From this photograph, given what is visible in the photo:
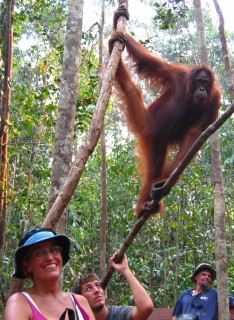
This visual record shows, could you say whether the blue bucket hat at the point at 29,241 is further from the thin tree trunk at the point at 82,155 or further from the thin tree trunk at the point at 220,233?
the thin tree trunk at the point at 220,233

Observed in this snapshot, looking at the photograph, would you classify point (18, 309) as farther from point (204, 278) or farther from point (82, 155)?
point (204, 278)

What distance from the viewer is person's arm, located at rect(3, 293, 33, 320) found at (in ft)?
4.89

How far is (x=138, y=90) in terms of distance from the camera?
12.5 ft

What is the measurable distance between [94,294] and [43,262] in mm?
676

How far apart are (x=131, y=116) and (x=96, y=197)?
5.53m

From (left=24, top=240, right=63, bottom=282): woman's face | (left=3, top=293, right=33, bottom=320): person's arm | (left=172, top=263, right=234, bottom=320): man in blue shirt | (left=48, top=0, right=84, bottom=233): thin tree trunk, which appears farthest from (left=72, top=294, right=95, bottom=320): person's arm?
(left=172, top=263, right=234, bottom=320): man in blue shirt

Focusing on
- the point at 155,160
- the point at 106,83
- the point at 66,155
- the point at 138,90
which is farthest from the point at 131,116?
the point at 106,83

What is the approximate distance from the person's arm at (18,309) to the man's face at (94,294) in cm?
75

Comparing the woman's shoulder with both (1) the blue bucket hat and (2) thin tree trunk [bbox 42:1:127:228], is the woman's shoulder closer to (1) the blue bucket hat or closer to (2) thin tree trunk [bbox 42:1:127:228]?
(1) the blue bucket hat

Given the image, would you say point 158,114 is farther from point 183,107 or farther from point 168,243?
point 168,243

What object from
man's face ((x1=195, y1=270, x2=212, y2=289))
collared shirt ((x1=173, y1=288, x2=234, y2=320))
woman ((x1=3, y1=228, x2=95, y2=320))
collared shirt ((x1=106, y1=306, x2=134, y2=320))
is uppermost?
woman ((x1=3, y1=228, x2=95, y2=320))

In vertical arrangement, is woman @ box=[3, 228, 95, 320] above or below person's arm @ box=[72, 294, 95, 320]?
above

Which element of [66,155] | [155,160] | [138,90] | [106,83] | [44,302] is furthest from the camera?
[155,160]

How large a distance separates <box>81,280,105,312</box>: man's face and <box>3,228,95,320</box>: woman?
50 cm
